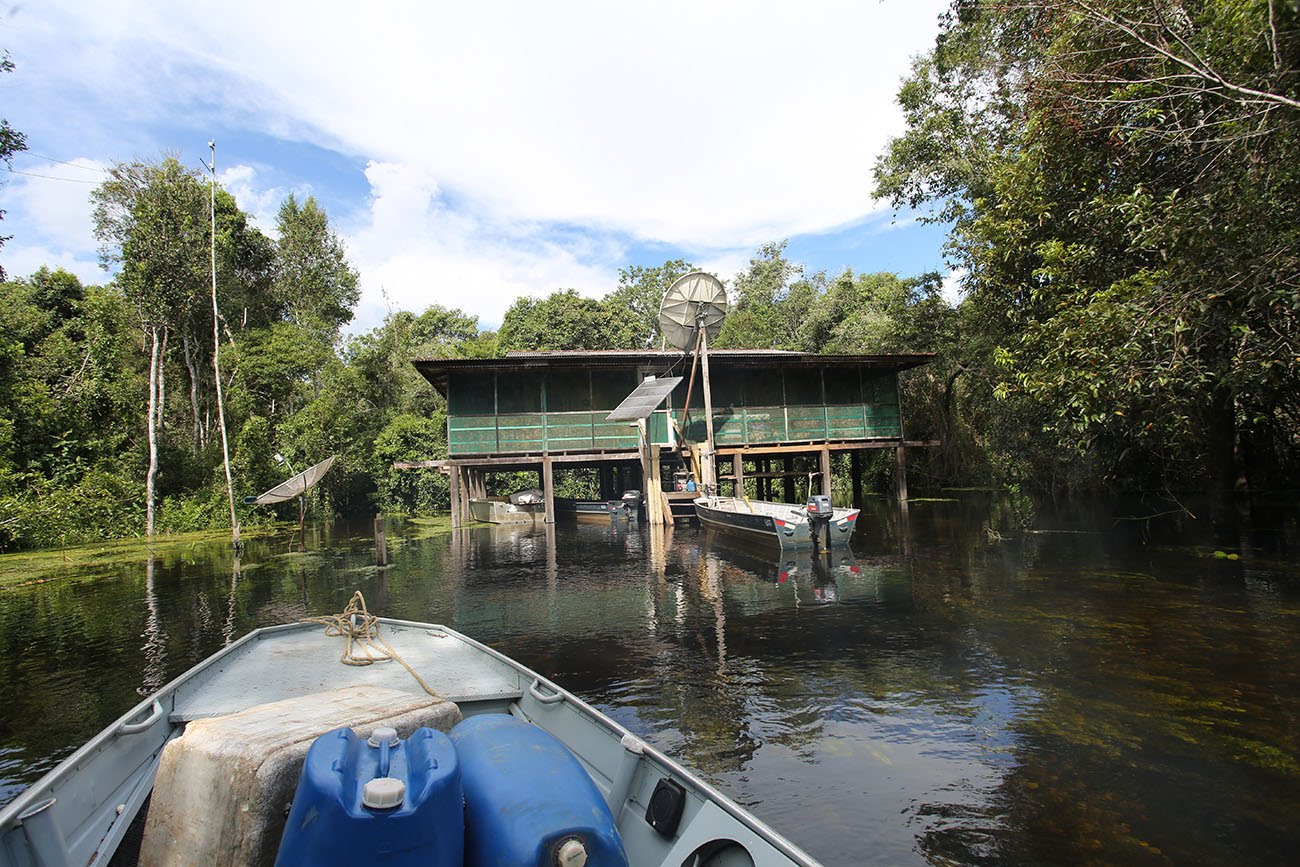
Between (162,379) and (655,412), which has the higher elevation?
(162,379)

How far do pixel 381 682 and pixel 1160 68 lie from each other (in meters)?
11.0

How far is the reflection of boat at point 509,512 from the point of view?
2355cm

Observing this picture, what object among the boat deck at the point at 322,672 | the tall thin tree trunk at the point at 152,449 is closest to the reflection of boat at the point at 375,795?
the boat deck at the point at 322,672

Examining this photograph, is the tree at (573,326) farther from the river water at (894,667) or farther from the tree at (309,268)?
the river water at (894,667)

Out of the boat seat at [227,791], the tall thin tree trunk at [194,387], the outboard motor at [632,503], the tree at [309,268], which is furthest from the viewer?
the tree at [309,268]

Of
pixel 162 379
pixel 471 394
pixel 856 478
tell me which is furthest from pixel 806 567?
pixel 162 379

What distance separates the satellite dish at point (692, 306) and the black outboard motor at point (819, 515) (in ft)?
24.7

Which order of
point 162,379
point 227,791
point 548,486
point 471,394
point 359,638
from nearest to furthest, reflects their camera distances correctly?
point 227,791 → point 359,638 → point 471,394 → point 548,486 → point 162,379

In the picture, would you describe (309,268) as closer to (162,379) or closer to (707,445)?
(162,379)

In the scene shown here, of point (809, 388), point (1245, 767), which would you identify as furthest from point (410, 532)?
point (1245, 767)

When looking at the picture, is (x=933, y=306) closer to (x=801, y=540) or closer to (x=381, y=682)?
(x=801, y=540)

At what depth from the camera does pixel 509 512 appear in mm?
23875

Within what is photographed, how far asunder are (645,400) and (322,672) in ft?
45.3

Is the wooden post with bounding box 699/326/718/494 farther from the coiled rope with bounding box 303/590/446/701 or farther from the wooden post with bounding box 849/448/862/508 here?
the coiled rope with bounding box 303/590/446/701
